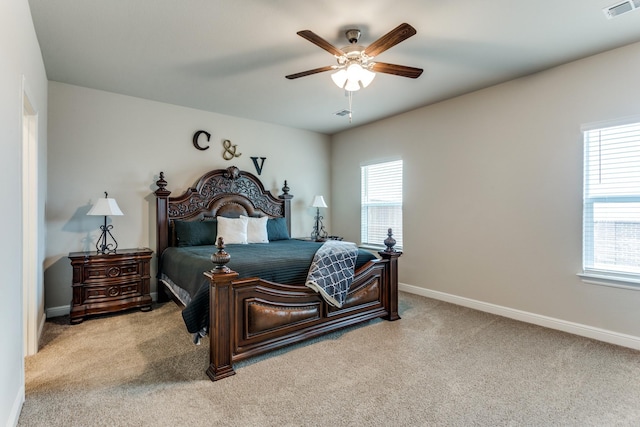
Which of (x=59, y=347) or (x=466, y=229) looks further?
(x=466, y=229)

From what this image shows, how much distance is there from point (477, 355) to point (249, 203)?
11.8 ft

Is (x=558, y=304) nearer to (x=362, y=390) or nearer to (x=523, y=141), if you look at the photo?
(x=523, y=141)

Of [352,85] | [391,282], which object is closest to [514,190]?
[391,282]

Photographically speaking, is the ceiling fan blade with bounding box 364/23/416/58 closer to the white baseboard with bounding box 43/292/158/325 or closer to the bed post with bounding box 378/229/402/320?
the bed post with bounding box 378/229/402/320

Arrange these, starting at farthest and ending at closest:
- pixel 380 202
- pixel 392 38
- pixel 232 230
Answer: pixel 380 202
pixel 232 230
pixel 392 38

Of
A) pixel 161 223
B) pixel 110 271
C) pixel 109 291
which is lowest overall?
pixel 109 291

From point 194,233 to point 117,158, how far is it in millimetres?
1314

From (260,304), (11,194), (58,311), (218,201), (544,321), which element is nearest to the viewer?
(11,194)

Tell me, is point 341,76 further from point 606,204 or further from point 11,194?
point 606,204

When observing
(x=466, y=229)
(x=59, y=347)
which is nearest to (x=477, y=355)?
(x=466, y=229)

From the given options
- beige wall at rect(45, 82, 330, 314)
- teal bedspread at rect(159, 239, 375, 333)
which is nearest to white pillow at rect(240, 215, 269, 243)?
teal bedspread at rect(159, 239, 375, 333)

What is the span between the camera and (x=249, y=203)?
195 inches

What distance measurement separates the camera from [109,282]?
3506 millimetres

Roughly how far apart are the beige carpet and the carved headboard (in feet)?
5.03
